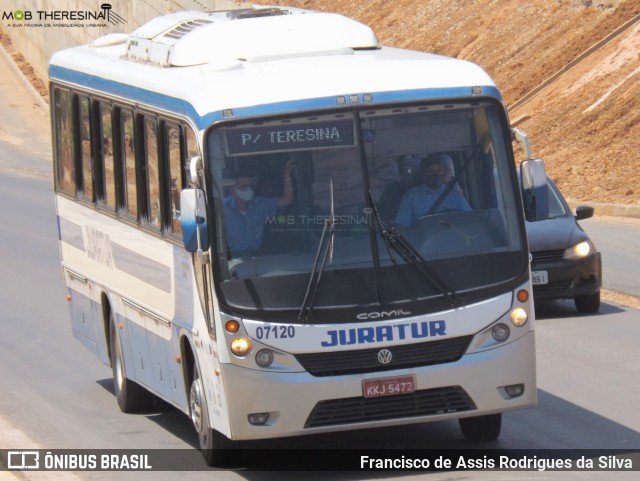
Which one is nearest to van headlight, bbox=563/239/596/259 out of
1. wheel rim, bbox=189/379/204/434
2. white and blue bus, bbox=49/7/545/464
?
white and blue bus, bbox=49/7/545/464

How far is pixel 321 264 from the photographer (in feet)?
29.6

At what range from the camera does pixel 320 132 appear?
9172mm

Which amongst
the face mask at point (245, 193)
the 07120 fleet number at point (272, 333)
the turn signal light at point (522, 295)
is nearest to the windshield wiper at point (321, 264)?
the 07120 fleet number at point (272, 333)

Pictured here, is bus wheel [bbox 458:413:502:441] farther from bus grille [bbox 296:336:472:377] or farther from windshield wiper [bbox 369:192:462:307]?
windshield wiper [bbox 369:192:462:307]

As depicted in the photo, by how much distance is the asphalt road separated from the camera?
10.1 m

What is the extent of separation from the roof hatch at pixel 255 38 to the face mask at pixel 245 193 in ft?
4.61

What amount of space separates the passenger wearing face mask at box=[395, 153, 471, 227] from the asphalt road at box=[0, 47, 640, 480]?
1.67 meters

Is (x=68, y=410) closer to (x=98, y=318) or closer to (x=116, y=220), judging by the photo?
(x=98, y=318)

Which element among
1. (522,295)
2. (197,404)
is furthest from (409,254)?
(197,404)

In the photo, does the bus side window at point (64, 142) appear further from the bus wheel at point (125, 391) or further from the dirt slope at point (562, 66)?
the dirt slope at point (562, 66)

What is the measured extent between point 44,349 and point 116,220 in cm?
399

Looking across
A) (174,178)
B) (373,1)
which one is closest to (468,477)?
(174,178)

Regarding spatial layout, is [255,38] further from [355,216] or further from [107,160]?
[107,160]

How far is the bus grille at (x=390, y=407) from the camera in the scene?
895 centimetres
